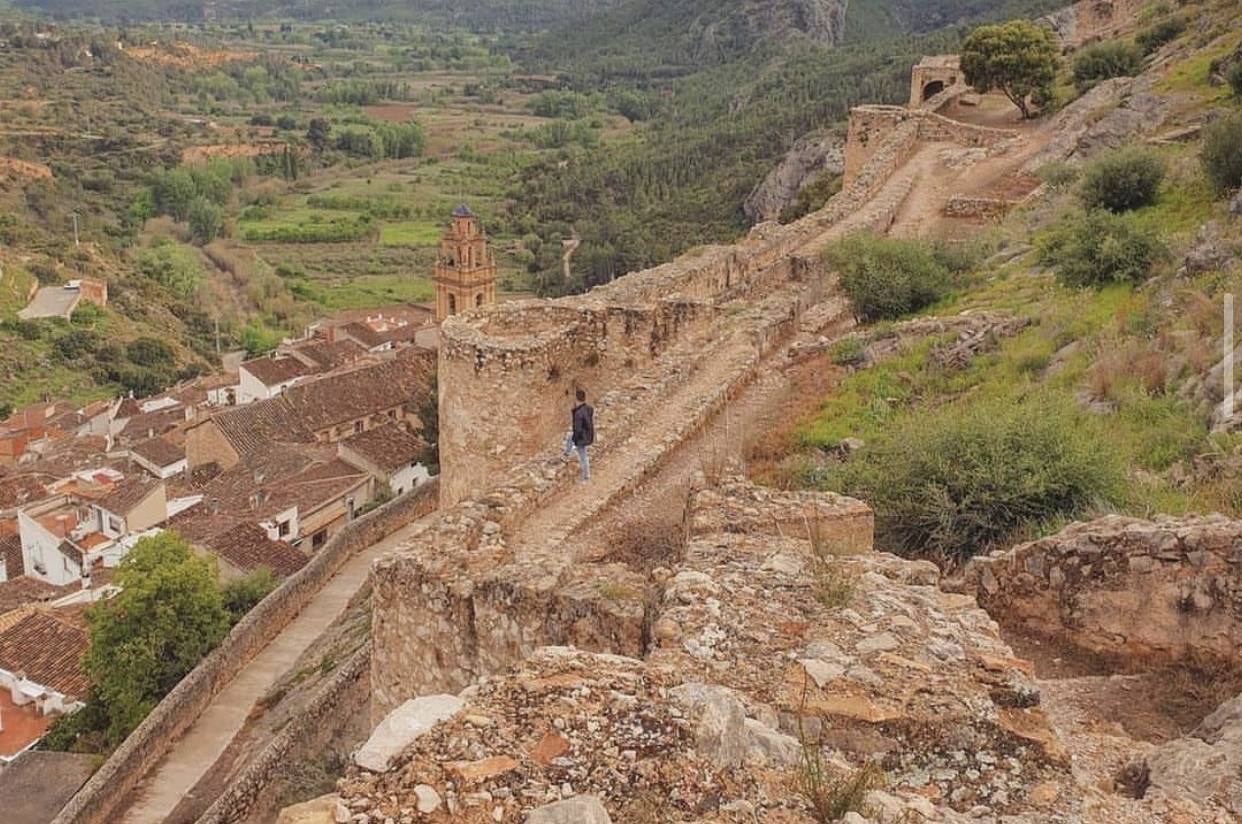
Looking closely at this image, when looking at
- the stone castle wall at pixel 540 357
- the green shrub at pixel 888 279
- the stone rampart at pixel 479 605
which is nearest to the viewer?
the stone rampart at pixel 479 605

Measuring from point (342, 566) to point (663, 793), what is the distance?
54.6ft

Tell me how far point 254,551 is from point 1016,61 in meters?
19.9

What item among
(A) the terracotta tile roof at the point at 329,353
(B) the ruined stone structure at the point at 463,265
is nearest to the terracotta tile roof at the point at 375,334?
(A) the terracotta tile roof at the point at 329,353

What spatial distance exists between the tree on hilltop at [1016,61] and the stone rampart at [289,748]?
21.0m

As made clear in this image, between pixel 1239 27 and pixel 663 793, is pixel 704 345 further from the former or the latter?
pixel 1239 27

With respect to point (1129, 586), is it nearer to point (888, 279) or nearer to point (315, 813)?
point (315, 813)

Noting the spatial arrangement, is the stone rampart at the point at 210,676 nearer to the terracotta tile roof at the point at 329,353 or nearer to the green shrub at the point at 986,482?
the green shrub at the point at 986,482

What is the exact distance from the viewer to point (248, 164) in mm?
103438

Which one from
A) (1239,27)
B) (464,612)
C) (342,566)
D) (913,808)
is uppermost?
(1239,27)

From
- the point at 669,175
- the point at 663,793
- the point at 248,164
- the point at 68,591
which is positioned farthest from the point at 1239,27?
the point at 248,164

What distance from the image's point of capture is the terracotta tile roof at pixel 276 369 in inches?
1642

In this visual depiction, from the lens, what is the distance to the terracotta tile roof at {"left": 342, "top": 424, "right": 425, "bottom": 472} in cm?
3066

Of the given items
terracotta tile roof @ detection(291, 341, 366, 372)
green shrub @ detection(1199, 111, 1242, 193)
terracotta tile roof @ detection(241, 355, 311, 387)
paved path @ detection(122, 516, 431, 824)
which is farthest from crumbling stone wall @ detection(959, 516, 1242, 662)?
terracotta tile roof @ detection(291, 341, 366, 372)

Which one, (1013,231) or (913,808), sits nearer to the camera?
(913,808)
